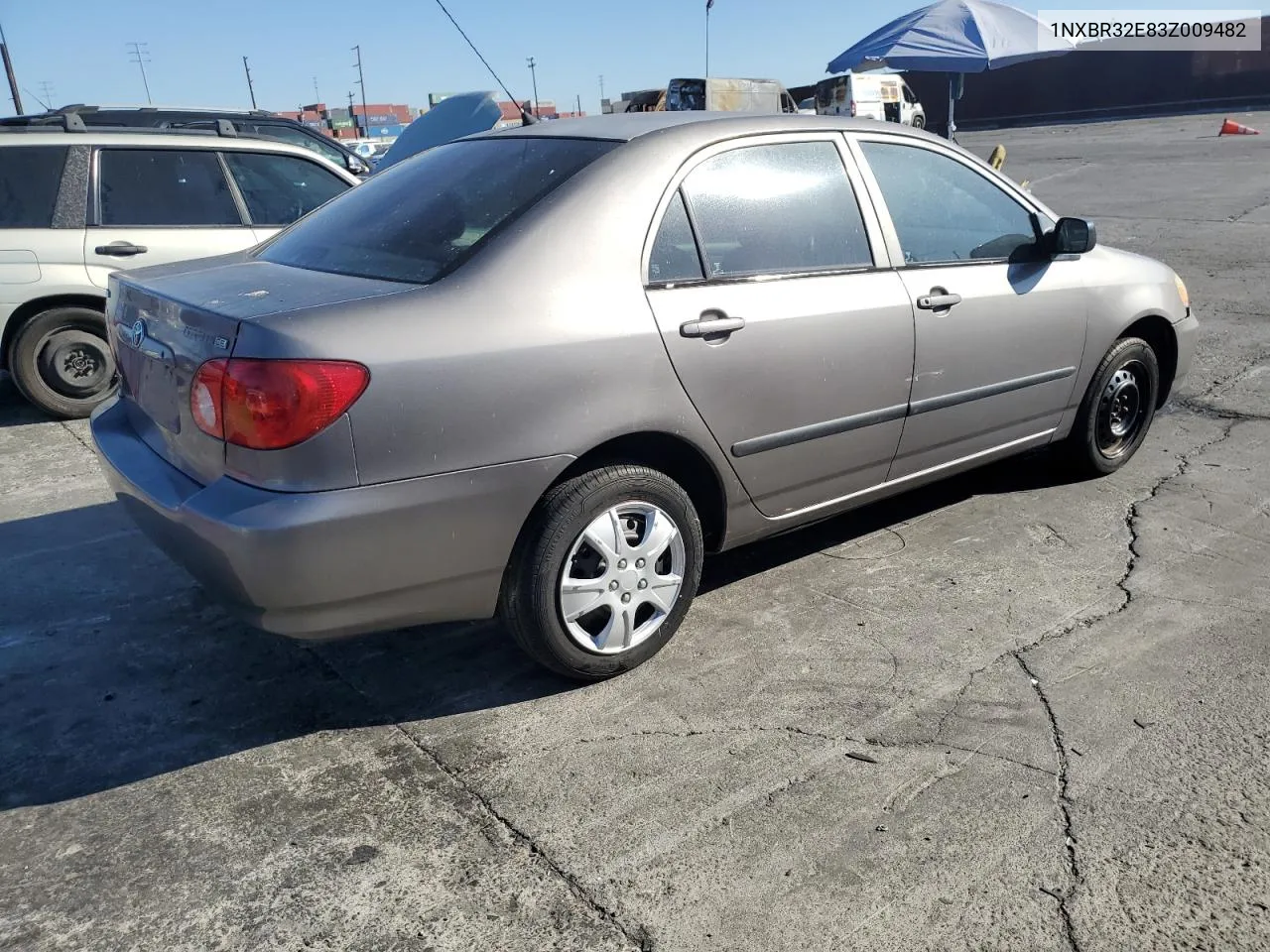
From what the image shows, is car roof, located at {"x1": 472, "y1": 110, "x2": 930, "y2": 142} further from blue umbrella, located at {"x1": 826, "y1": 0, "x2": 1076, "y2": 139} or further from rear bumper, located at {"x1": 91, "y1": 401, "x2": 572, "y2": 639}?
blue umbrella, located at {"x1": 826, "y1": 0, "x2": 1076, "y2": 139}

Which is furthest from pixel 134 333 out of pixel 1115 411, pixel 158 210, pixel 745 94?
pixel 745 94

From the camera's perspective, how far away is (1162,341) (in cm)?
504

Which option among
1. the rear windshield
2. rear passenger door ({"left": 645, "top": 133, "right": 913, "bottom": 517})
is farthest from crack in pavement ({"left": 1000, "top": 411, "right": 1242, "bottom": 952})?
the rear windshield

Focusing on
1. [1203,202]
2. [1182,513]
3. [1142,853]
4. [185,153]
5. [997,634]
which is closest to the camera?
[1142,853]

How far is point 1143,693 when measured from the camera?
3.07 m

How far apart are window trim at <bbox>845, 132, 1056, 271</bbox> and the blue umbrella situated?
12222 millimetres

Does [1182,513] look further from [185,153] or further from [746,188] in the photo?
[185,153]

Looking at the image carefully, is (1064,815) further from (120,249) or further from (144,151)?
(144,151)

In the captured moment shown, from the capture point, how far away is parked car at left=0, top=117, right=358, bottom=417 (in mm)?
6016

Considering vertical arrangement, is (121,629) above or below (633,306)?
below

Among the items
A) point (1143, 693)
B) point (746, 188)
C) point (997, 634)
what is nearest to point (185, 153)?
point (746, 188)

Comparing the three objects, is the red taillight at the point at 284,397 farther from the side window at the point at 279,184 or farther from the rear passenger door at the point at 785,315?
the side window at the point at 279,184

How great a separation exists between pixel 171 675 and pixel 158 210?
13.4 feet

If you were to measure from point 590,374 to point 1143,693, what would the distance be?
1.83 meters
